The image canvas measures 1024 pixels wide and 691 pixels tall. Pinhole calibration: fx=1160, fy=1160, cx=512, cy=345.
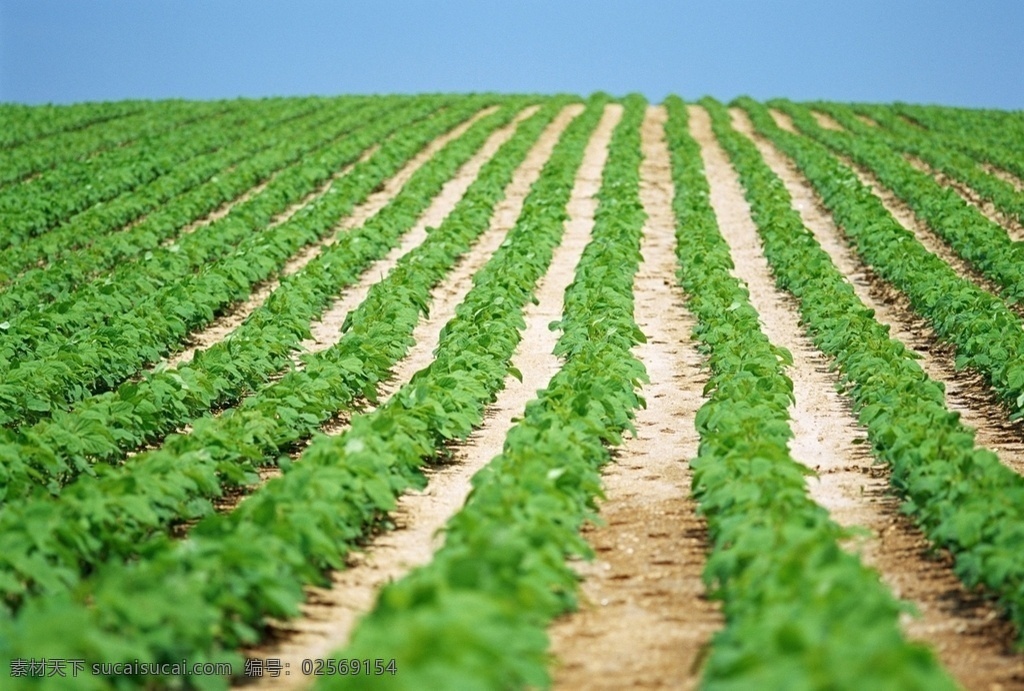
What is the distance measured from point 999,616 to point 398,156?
1065 inches

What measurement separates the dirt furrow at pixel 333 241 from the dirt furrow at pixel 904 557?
6.92m

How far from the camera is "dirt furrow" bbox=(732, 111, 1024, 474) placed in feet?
36.3

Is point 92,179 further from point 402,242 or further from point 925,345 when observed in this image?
point 925,345

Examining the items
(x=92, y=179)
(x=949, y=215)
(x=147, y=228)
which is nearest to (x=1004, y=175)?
(x=949, y=215)

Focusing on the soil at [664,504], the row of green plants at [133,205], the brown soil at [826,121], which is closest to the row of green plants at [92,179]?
the row of green plants at [133,205]

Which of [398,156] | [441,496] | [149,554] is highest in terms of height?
[398,156]

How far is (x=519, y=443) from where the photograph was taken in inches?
340

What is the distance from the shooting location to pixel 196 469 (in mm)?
8180

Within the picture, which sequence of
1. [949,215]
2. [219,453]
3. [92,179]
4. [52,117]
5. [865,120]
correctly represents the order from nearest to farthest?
1. [219,453]
2. [949,215]
3. [92,179]
4. [865,120]
5. [52,117]

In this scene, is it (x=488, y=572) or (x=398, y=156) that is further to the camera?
(x=398, y=156)

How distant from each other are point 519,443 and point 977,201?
19.4m

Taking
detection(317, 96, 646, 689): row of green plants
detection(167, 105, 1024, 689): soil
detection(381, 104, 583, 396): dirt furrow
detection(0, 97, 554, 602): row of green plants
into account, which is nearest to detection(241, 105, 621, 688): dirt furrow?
detection(167, 105, 1024, 689): soil

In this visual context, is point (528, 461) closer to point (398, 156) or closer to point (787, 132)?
point (398, 156)

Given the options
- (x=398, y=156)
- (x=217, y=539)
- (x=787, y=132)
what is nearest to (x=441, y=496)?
(x=217, y=539)
